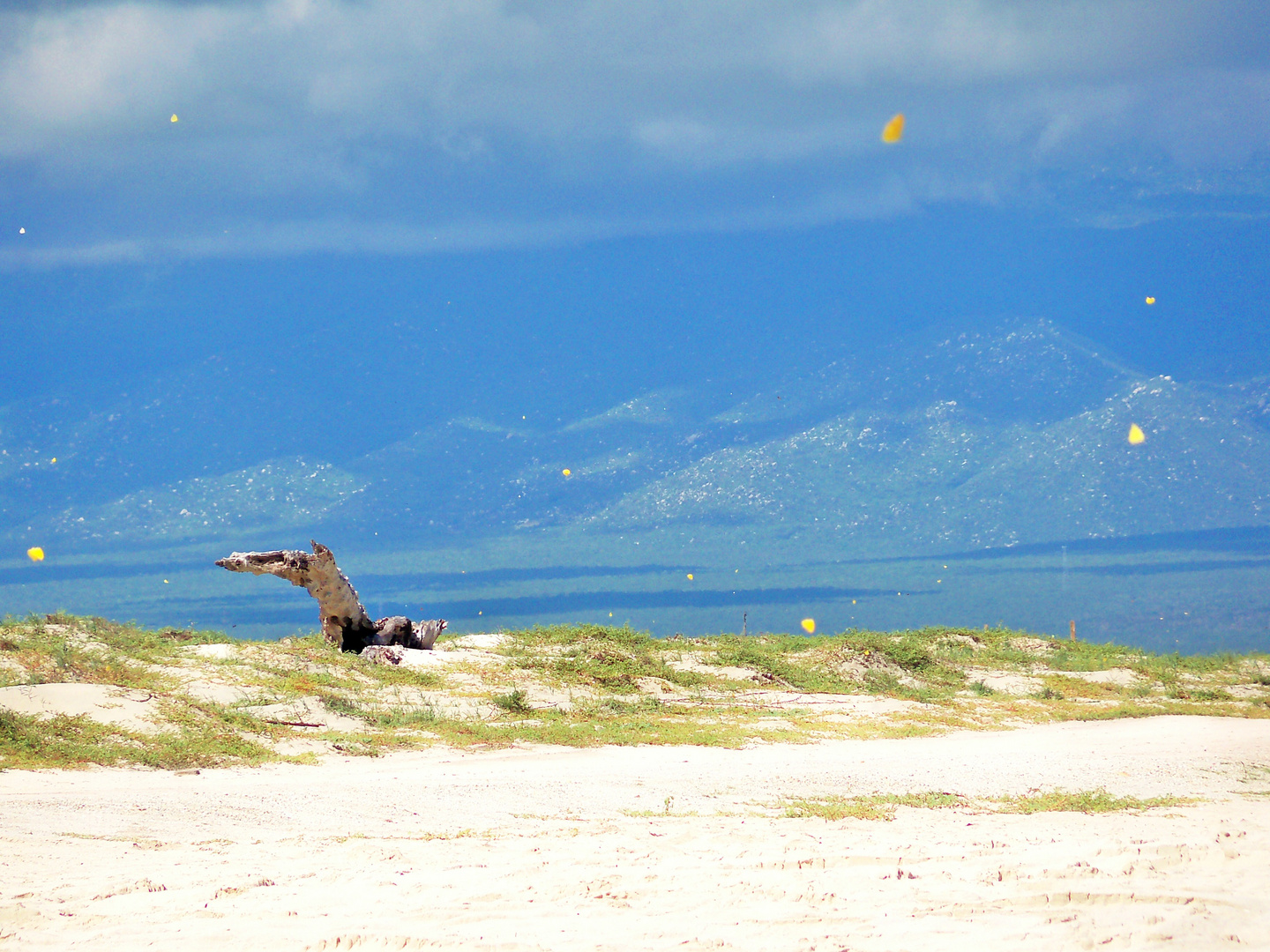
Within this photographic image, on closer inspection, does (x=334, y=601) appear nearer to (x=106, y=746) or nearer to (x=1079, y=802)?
(x=106, y=746)

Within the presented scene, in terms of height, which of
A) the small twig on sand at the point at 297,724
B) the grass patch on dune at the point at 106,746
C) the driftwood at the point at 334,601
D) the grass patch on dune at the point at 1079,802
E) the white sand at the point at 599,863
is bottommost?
the grass patch on dune at the point at 1079,802

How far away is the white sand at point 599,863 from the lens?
5926 millimetres

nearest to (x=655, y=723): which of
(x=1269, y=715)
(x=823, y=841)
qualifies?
(x=823, y=841)

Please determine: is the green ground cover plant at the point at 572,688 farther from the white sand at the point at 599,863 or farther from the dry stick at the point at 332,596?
the white sand at the point at 599,863

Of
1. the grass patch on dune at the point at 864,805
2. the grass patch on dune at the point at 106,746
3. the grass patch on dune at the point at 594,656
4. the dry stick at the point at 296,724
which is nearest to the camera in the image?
the grass patch on dune at the point at 864,805

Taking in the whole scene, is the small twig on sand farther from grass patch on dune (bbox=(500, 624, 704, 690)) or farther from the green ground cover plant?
grass patch on dune (bbox=(500, 624, 704, 690))

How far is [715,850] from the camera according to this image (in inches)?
298

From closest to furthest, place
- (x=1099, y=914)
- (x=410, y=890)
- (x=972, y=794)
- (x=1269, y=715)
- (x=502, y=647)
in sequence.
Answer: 1. (x=1099, y=914)
2. (x=410, y=890)
3. (x=972, y=794)
4. (x=1269, y=715)
5. (x=502, y=647)

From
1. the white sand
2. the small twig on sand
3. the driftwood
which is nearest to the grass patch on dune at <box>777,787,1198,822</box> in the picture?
the white sand

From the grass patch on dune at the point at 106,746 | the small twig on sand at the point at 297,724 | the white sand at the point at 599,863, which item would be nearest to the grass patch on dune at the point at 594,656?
the small twig on sand at the point at 297,724

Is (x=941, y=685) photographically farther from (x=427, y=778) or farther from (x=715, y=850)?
(x=715, y=850)

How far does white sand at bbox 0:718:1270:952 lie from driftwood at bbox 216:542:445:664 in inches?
321

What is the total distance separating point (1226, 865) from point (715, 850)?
138 inches

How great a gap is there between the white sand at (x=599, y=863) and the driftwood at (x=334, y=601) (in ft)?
26.8
